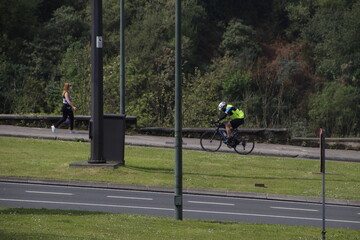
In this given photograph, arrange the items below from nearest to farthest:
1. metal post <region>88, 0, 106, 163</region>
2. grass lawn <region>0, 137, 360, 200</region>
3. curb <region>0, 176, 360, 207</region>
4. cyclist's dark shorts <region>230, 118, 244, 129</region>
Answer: curb <region>0, 176, 360, 207</region>, grass lawn <region>0, 137, 360, 200</region>, metal post <region>88, 0, 106, 163</region>, cyclist's dark shorts <region>230, 118, 244, 129</region>

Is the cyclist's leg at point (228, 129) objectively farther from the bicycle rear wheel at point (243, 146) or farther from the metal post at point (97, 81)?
the metal post at point (97, 81)

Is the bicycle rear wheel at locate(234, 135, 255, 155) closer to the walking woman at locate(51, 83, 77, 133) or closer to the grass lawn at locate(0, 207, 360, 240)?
the walking woman at locate(51, 83, 77, 133)

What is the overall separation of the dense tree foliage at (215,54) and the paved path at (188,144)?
48.7 ft

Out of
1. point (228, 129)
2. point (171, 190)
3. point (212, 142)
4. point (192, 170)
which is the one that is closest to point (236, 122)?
point (228, 129)

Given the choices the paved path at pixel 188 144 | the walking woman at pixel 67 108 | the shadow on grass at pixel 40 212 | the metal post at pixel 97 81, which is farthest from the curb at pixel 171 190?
the walking woman at pixel 67 108

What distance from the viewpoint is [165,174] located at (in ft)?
68.4

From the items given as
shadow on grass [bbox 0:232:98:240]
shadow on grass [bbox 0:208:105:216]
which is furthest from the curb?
shadow on grass [bbox 0:232:98:240]

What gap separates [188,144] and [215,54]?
109 feet

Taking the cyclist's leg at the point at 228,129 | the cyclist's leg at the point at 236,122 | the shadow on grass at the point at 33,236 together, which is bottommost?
the shadow on grass at the point at 33,236

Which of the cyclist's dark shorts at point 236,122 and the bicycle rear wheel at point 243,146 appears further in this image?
the bicycle rear wheel at point 243,146

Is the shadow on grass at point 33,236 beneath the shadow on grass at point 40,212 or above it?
above

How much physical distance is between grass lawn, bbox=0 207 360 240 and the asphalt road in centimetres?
120

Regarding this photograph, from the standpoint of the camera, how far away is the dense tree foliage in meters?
49.2

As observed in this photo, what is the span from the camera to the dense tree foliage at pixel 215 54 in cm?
4919
